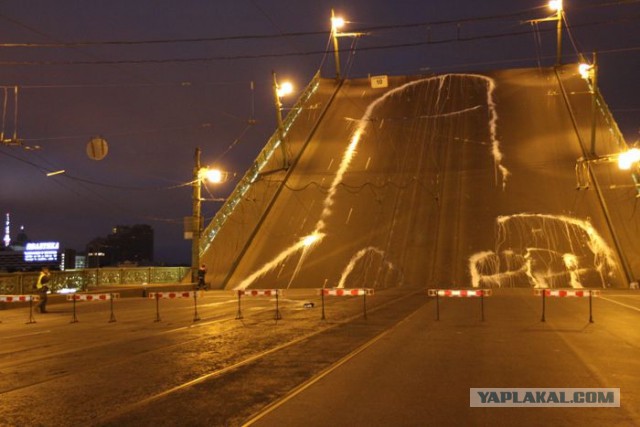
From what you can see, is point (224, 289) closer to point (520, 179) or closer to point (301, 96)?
point (520, 179)

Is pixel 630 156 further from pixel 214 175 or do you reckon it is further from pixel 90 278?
pixel 90 278

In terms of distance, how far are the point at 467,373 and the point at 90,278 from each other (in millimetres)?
27694

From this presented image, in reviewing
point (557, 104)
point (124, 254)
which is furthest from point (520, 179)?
point (124, 254)

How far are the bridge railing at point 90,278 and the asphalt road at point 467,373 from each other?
16897 millimetres

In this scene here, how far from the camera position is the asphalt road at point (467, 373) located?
22.8ft

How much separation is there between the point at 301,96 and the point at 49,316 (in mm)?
35429

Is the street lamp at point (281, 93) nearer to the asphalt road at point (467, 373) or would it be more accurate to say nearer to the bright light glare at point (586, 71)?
the bright light glare at point (586, 71)

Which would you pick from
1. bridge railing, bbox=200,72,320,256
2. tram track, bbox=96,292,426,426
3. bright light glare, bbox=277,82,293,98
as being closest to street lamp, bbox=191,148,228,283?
bridge railing, bbox=200,72,320,256

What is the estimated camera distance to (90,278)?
33281 mm

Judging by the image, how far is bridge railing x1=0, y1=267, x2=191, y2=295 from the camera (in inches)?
1010

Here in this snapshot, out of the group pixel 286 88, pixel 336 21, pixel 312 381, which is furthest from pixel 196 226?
pixel 336 21

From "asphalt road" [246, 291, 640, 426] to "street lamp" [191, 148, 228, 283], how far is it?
1740 cm

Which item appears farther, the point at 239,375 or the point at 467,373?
the point at 239,375

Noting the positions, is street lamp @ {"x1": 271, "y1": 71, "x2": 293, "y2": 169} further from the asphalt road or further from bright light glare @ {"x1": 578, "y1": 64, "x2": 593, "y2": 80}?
the asphalt road
